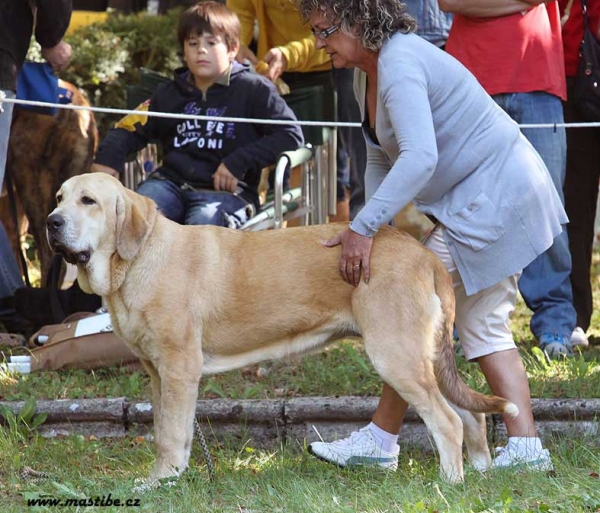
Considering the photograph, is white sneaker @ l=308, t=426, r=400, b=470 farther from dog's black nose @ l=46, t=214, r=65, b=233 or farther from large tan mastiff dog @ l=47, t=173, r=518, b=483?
dog's black nose @ l=46, t=214, r=65, b=233

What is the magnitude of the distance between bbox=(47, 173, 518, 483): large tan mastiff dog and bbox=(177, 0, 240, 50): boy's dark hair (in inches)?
93.0

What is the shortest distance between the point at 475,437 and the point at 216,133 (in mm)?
2845

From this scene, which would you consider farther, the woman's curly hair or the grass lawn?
the woman's curly hair

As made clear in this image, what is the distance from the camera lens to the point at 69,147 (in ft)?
23.0

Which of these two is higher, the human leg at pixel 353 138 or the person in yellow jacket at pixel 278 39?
the person in yellow jacket at pixel 278 39

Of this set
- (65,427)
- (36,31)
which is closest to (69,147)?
(36,31)

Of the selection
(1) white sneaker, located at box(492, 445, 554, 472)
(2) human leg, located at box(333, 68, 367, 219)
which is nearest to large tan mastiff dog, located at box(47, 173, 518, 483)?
(1) white sneaker, located at box(492, 445, 554, 472)

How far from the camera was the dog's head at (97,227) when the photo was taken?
3.94 meters

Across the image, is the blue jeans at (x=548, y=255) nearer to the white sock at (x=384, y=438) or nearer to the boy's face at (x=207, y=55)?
the white sock at (x=384, y=438)

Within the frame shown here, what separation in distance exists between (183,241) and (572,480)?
5.80 feet

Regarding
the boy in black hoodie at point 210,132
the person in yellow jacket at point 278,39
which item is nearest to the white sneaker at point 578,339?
the boy in black hoodie at point 210,132

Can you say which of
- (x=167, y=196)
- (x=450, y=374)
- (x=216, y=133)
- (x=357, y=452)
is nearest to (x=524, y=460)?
(x=450, y=374)

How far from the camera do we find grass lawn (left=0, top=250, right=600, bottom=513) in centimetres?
378

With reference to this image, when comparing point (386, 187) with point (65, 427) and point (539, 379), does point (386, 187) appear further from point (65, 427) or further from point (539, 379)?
point (65, 427)
